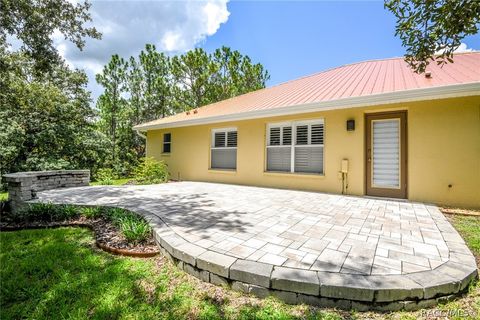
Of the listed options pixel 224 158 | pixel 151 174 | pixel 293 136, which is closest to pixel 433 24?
pixel 293 136

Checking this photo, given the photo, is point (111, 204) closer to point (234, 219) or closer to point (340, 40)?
point (234, 219)

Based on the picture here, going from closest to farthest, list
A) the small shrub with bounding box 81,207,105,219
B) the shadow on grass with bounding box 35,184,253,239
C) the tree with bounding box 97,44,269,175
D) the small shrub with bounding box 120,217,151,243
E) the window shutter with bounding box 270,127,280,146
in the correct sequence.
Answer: the small shrub with bounding box 120,217,151,243
the shadow on grass with bounding box 35,184,253,239
the small shrub with bounding box 81,207,105,219
the window shutter with bounding box 270,127,280,146
the tree with bounding box 97,44,269,175

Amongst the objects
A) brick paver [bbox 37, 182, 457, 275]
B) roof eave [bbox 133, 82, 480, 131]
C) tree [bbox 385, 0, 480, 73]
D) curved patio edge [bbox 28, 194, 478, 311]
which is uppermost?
tree [bbox 385, 0, 480, 73]

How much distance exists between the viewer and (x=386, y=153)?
614 cm

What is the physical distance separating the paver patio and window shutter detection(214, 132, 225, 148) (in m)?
4.74

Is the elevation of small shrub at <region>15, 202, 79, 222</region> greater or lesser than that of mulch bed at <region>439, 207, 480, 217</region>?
lesser

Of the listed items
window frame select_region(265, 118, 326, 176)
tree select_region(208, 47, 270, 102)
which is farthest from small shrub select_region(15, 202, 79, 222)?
tree select_region(208, 47, 270, 102)

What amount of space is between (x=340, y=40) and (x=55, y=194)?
11.8 m

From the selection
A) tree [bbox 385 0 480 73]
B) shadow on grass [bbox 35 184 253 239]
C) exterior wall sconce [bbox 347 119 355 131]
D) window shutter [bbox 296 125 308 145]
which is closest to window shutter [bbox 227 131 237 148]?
window shutter [bbox 296 125 308 145]

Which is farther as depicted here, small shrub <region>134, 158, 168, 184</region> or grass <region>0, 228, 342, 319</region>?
small shrub <region>134, 158, 168, 184</region>

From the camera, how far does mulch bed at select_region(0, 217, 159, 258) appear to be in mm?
3016

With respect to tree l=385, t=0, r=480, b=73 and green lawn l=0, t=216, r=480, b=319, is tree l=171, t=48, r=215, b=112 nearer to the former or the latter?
tree l=385, t=0, r=480, b=73

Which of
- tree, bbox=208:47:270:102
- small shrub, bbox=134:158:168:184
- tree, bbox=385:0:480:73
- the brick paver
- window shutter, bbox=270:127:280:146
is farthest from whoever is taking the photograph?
tree, bbox=208:47:270:102

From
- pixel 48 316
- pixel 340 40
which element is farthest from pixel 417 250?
pixel 340 40
